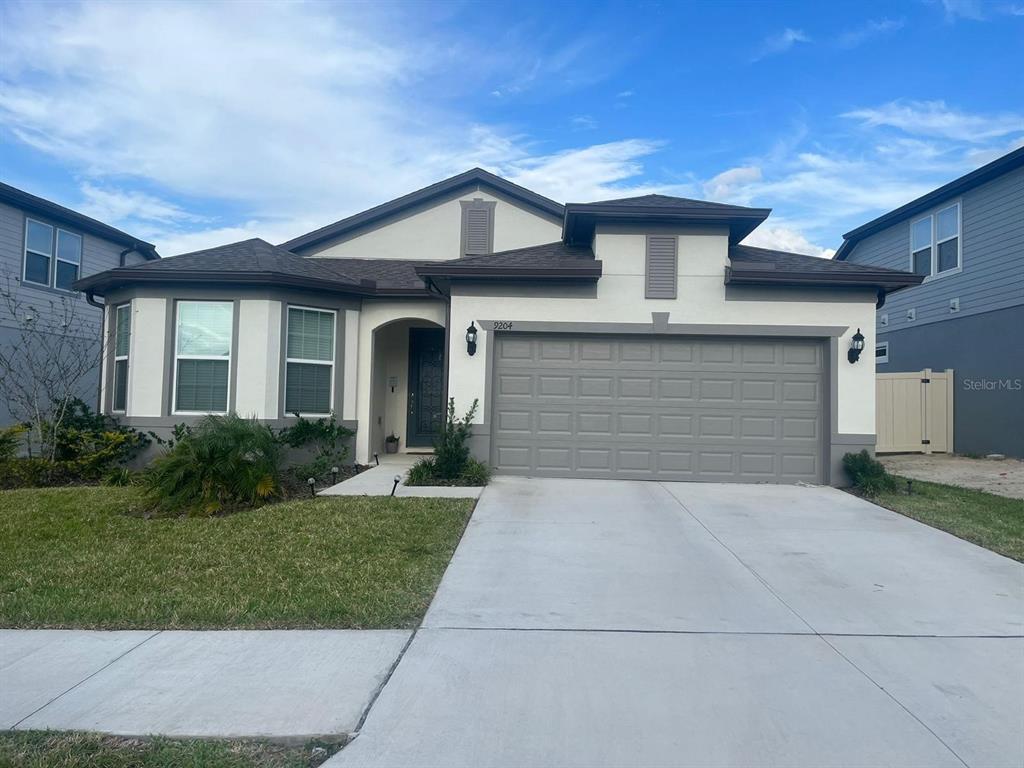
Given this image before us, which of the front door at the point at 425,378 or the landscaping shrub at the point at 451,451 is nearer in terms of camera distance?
the landscaping shrub at the point at 451,451

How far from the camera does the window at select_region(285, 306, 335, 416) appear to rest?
440 inches

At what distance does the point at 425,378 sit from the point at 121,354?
17.6ft

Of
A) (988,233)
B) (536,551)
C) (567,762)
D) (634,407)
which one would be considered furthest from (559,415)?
(988,233)

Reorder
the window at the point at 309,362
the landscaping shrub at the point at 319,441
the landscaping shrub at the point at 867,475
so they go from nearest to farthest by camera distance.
Result: 1. the landscaping shrub at the point at 867,475
2. the landscaping shrub at the point at 319,441
3. the window at the point at 309,362

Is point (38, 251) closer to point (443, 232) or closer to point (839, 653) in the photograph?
point (443, 232)

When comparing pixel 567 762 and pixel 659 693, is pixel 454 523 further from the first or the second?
pixel 567 762

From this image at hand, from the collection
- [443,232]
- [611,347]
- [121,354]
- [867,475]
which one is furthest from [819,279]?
[121,354]

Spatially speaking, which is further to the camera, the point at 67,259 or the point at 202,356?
the point at 67,259

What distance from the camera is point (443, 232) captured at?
14.9 metres

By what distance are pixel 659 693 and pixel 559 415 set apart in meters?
7.00

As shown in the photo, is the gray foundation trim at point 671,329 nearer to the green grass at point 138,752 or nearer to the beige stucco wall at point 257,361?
the beige stucco wall at point 257,361

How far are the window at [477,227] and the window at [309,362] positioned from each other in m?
4.18

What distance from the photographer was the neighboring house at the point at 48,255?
51.4 ft

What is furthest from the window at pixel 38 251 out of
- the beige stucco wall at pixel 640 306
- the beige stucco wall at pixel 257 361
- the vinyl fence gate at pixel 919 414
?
the vinyl fence gate at pixel 919 414
